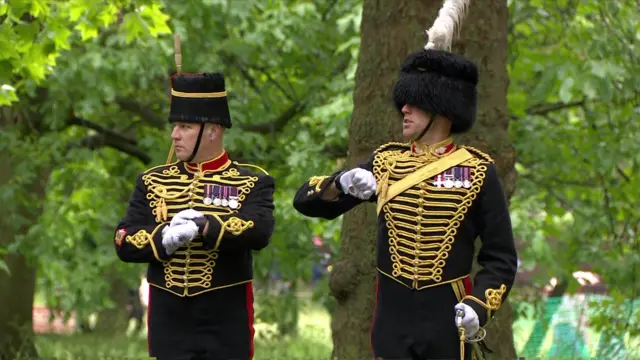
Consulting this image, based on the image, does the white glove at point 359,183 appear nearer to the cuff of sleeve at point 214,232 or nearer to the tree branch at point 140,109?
the cuff of sleeve at point 214,232

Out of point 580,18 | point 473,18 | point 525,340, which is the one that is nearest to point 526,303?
point 525,340

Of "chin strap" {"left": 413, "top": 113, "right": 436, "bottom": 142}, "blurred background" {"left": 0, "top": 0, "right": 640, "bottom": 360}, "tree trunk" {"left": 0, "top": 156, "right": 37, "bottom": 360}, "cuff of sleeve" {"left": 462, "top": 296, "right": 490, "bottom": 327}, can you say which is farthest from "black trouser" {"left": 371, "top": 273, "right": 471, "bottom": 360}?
"tree trunk" {"left": 0, "top": 156, "right": 37, "bottom": 360}

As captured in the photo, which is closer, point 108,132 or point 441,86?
point 441,86

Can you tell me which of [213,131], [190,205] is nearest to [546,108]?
[213,131]

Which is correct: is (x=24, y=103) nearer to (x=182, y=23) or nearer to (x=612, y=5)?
(x=182, y=23)

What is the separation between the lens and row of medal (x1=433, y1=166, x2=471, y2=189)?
18.7 ft

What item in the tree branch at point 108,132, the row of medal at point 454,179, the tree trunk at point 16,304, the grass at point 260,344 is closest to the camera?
the row of medal at point 454,179

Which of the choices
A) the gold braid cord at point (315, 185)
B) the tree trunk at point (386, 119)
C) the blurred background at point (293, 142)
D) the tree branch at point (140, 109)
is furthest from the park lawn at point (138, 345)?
the gold braid cord at point (315, 185)

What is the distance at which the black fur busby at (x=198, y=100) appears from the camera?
6.17 metres

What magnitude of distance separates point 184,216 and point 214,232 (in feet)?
0.50

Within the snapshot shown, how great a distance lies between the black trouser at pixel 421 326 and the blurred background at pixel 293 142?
6189 mm

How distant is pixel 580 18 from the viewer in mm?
13875

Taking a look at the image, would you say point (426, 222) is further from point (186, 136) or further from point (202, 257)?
point (186, 136)

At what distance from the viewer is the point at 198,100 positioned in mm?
6207
